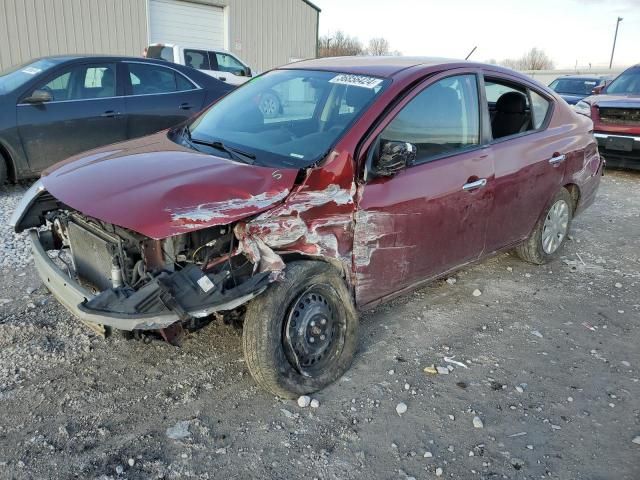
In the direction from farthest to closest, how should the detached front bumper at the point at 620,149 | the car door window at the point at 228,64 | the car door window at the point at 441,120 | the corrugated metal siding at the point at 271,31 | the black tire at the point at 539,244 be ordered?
the corrugated metal siding at the point at 271,31 → the car door window at the point at 228,64 → the detached front bumper at the point at 620,149 → the black tire at the point at 539,244 → the car door window at the point at 441,120

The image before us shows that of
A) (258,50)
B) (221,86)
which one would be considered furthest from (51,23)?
(221,86)

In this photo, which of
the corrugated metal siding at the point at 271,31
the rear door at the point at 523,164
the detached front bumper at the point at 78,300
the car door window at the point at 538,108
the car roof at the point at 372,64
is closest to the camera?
the detached front bumper at the point at 78,300

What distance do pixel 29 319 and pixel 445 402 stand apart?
107 inches

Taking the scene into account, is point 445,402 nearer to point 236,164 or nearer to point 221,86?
point 236,164

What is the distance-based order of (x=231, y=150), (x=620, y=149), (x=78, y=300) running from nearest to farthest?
(x=78, y=300), (x=231, y=150), (x=620, y=149)

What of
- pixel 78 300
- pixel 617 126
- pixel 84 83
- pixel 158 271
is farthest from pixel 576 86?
pixel 78 300

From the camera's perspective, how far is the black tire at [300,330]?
9.36 feet

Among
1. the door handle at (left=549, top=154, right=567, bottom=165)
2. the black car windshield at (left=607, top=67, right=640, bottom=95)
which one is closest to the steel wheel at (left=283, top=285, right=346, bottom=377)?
the door handle at (left=549, top=154, right=567, bottom=165)

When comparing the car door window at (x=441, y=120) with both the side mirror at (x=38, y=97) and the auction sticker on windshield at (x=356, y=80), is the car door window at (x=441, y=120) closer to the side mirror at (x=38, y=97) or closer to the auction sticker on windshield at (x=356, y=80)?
the auction sticker on windshield at (x=356, y=80)

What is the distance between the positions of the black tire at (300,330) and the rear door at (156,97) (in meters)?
5.07

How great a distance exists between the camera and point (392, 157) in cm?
311

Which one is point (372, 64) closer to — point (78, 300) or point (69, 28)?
point (78, 300)

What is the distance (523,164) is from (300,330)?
7.63 ft

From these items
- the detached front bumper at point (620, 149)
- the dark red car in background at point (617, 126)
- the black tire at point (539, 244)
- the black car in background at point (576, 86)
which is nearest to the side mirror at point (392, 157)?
the black tire at point (539, 244)
